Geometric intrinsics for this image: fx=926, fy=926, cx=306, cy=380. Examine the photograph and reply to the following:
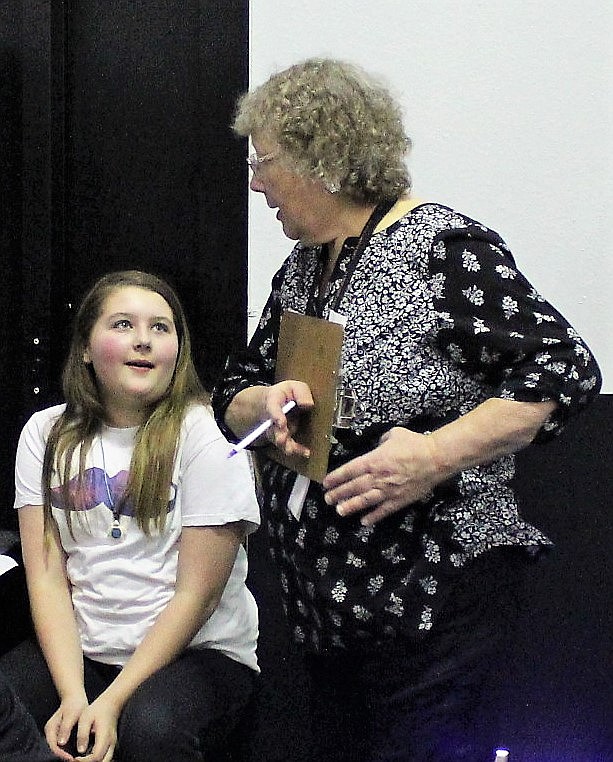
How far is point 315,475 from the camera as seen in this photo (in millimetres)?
1109

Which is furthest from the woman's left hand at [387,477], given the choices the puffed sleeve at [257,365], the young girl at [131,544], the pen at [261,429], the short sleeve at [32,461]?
the short sleeve at [32,461]

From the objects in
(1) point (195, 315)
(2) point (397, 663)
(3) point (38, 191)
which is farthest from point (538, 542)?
(3) point (38, 191)

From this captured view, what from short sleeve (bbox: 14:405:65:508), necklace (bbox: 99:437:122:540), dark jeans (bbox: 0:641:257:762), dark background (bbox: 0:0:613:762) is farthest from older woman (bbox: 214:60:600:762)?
dark background (bbox: 0:0:613:762)

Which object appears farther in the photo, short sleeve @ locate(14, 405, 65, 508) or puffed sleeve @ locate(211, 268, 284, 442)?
short sleeve @ locate(14, 405, 65, 508)

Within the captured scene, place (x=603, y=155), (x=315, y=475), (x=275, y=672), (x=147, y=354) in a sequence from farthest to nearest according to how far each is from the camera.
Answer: (x=275, y=672), (x=603, y=155), (x=147, y=354), (x=315, y=475)

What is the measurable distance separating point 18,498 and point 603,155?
1244mm

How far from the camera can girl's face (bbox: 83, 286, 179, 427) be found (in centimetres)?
158

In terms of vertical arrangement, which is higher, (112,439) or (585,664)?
(112,439)

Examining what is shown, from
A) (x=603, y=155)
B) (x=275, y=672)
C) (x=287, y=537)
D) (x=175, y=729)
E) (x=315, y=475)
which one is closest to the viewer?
(x=315, y=475)

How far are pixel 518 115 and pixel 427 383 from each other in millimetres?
875

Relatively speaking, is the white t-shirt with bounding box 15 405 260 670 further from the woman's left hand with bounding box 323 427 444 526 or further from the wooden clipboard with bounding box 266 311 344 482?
the woman's left hand with bounding box 323 427 444 526

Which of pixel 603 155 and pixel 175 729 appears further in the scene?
pixel 603 155

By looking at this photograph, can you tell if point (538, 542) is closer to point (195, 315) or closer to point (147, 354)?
point (147, 354)

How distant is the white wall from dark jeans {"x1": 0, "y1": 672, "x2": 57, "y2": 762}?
115cm
